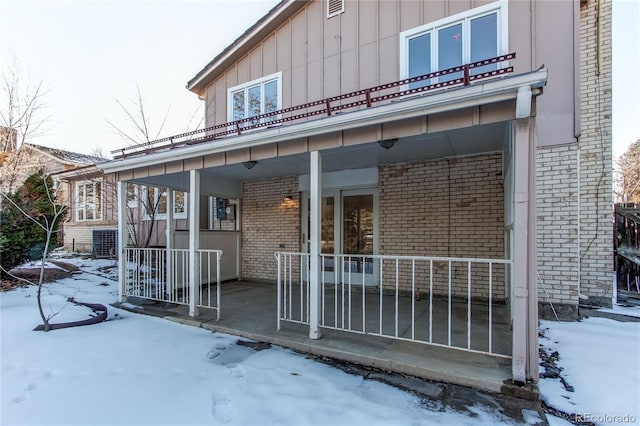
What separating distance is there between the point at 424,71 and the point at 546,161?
2.45m

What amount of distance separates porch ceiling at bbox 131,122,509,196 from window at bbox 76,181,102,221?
794 cm

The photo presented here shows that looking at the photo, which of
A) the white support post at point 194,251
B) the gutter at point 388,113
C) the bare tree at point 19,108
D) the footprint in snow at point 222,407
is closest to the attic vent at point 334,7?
the gutter at point 388,113

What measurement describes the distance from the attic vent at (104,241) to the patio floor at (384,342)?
733cm

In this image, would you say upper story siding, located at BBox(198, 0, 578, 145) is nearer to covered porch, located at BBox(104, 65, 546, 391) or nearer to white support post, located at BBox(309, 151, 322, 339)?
covered porch, located at BBox(104, 65, 546, 391)

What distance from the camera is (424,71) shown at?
557cm

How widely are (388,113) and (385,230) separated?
3.25m

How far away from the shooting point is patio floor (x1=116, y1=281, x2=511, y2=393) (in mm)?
3000

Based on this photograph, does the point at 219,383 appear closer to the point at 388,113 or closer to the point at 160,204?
the point at 388,113

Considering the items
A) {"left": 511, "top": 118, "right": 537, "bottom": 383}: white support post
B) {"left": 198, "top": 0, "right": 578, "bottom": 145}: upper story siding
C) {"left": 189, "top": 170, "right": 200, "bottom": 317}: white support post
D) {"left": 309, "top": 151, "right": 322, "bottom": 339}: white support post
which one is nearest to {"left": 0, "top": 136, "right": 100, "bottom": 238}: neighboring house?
{"left": 189, "top": 170, "right": 200, "bottom": 317}: white support post

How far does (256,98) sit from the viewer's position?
24.9ft

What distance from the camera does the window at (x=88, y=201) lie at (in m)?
12.7

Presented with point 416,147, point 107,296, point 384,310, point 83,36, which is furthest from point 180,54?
point 384,310

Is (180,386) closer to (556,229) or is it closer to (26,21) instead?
(556,229)

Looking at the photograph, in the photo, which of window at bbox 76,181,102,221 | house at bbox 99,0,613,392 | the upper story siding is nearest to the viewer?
house at bbox 99,0,613,392
